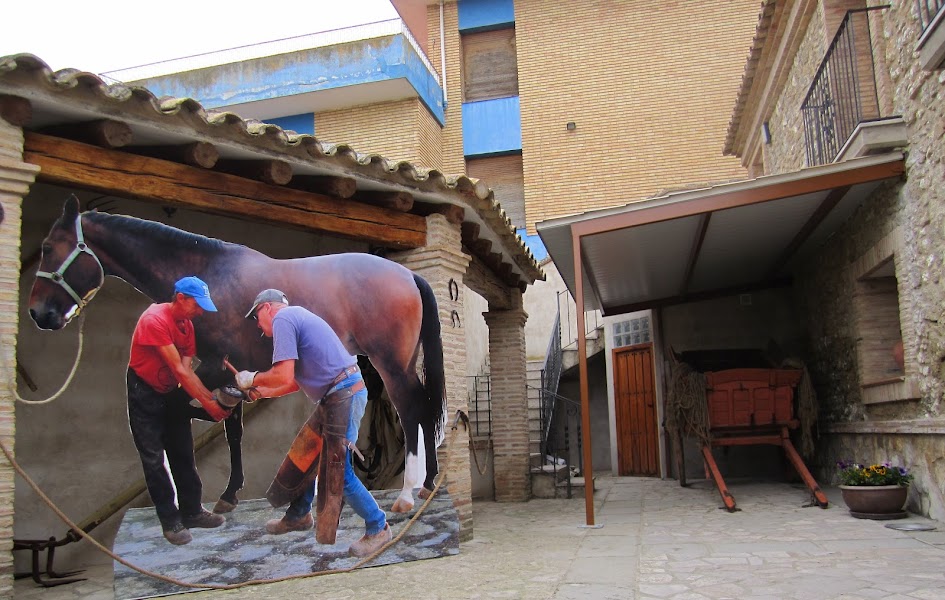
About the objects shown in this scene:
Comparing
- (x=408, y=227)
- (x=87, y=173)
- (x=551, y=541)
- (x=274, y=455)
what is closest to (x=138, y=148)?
(x=87, y=173)

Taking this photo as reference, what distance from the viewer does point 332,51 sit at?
17.9 metres

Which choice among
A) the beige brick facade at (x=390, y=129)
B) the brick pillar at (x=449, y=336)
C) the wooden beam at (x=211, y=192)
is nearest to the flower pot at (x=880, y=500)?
the brick pillar at (x=449, y=336)

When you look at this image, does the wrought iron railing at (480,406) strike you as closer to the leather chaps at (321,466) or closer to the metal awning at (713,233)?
the metal awning at (713,233)

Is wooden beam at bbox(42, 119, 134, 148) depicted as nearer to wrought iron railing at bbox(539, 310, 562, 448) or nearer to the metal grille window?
wrought iron railing at bbox(539, 310, 562, 448)

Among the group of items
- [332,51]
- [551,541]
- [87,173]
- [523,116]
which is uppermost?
[332,51]

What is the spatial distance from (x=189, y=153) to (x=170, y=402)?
1700 millimetres

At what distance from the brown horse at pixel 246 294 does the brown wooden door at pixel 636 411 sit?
7001mm

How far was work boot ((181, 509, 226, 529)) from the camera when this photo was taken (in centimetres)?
529

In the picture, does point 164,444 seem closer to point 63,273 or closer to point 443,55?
point 63,273

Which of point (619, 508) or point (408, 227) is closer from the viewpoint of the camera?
point (408, 227)

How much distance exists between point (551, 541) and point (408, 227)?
9.70ft

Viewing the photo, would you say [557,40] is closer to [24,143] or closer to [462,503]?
[462,503]

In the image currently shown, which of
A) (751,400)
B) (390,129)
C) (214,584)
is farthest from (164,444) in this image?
(390,129)

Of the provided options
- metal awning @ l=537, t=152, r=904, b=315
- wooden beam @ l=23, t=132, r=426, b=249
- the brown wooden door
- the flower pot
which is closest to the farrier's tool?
wooden beam @ l=23, t=132, r=426, b=249
